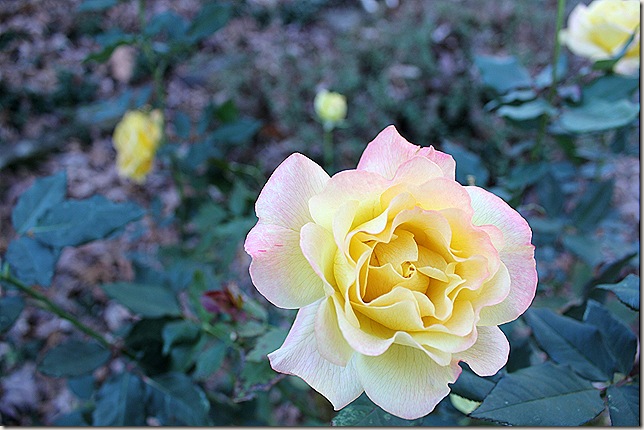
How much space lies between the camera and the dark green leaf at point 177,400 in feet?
2.91

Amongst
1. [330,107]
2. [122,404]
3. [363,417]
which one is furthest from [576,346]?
[330,107]

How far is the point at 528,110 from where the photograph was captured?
3.22 ft

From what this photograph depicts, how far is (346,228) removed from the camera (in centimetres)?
48

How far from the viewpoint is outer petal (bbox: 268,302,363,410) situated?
469 mm

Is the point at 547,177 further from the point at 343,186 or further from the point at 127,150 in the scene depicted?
the point at 127,150

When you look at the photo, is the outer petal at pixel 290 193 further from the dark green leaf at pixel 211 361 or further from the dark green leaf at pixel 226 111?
the dark green leaf at pixel 226 111

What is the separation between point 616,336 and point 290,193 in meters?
0.48

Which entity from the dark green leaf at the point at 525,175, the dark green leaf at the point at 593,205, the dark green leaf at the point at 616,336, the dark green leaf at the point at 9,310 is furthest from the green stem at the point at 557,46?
the dark green leaf at the point at 9,310

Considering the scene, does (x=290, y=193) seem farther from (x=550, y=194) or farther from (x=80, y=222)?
(x=550, y=194)

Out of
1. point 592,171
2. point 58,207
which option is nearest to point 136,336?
point 58,207

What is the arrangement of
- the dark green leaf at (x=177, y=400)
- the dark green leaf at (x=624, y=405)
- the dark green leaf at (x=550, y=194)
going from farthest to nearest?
1. the dark green leaf at (x=550, y=194)
2. the dark green leaf at (x=177, y=400)
3. the dark green leaf at (x=624, y=405)

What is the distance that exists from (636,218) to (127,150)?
2021mm

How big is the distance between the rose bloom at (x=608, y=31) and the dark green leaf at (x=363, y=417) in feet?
2.64

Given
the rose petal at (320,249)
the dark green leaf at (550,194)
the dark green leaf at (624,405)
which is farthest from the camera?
the dark green leaf at (550,194)
